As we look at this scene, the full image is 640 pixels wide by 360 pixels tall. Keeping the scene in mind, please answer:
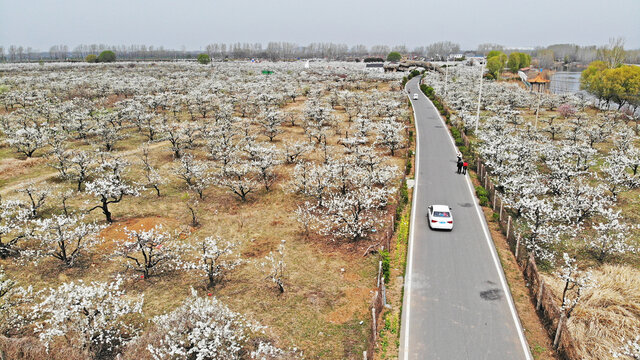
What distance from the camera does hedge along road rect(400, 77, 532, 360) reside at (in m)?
16.2

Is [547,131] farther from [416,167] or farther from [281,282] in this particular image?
[281,282]

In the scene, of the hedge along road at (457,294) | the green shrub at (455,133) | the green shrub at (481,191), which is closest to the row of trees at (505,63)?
the green shrub at (455,133)

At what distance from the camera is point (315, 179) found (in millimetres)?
32781

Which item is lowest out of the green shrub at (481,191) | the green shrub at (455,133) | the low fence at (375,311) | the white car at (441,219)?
the low fence at (375,311)

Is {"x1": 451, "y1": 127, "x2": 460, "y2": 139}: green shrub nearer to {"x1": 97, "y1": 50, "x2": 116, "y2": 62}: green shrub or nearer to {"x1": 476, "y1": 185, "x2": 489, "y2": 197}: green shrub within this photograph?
{"x1": 476, "y1": 185, "x2": 489, "y2": 197}: green shrub

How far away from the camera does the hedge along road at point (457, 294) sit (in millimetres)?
16234

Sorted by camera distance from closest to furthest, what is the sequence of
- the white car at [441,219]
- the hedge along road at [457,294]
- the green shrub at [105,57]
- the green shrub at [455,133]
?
the hedge along road at [457,294] < the white car at [441,219] < the green shrub at [455,133] < the green shrub at [105,57]

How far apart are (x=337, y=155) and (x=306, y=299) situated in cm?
2646

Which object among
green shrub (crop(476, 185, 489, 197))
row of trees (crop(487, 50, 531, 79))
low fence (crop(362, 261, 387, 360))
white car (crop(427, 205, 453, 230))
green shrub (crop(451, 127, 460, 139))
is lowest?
low fence (crop(362, 261, 387, 360))

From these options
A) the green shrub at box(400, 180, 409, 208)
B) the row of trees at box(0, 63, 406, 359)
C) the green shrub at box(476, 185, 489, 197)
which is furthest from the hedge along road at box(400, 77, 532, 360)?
the row of trees at box(0, 63, 406, 359)

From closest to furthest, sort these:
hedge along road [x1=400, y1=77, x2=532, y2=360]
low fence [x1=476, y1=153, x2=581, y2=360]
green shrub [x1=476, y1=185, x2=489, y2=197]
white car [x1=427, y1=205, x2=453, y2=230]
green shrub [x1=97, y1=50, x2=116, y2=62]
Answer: low fence [x1=476, y1=153, x2=581, y2=360]
hedge along road [x1=400, y1=77, x2=532, y2=360]
white car [x1=427, y1=205, x2=453, y2=230]
green shrub [x1=476, y1=185, x2=489, y2=197]
green shrub [x1=97, y1=50, x2=116, y2=62]

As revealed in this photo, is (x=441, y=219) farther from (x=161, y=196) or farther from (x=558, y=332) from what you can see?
(x=161, y=196)

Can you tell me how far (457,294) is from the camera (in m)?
19.8

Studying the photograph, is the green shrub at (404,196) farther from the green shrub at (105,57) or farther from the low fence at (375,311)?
the green shrub at (105,57)
